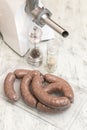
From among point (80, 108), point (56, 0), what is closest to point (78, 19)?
point (56, 0)

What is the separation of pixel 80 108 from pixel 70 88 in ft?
0.21

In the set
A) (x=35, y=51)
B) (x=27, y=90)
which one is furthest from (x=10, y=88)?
(x=35, y=51)

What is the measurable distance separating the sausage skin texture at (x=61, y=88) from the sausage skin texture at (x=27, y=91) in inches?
1.8

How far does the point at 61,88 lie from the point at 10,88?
0.15 metres

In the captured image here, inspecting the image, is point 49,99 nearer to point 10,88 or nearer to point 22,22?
point 10,88

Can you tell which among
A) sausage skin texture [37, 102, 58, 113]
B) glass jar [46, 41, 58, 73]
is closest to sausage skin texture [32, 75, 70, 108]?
sausage skin texture [37, 102, 58, 113]

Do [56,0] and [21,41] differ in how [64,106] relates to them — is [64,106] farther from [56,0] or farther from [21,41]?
[56,0]

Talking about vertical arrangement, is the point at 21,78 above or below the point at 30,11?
below

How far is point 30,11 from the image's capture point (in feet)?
2.89

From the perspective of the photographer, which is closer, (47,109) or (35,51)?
(47,109)

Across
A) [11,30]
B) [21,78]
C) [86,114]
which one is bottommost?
[86,114]

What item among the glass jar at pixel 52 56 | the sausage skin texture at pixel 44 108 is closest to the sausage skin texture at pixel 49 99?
the sausage skin texture at pixel 44 108

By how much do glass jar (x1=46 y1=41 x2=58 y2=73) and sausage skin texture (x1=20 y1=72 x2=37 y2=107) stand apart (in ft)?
0.26

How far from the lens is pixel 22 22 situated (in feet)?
2.97
